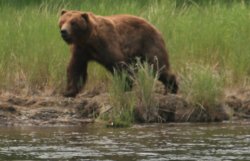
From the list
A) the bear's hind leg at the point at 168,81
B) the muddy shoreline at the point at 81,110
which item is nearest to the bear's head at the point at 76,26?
the muddy shoreline at the point at 81,110

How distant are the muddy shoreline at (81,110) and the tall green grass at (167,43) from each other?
2.05 feet

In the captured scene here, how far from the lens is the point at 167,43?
13.1 meters

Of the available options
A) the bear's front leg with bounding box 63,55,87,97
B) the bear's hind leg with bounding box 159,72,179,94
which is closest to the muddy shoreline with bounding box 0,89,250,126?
the bear's front leg with bounding box 63,55,87,97

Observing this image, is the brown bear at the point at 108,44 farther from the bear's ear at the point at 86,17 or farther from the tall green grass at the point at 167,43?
the tall green grass at the point at 167,43

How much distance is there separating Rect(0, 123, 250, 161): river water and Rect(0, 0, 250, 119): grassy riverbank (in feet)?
3.28

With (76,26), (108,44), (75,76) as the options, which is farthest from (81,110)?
(76,26)

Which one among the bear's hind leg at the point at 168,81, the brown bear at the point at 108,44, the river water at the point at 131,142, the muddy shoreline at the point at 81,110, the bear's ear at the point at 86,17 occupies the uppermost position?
the bear's ear at the point at 86,17

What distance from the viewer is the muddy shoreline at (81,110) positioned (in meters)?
10.8

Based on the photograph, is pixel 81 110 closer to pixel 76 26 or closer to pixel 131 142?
pixel 76 26

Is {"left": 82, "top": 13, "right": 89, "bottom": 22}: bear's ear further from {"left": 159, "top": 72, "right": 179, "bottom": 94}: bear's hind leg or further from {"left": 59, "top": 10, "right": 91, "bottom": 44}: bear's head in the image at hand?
{"left": 159, "top": 72, "right": 179, "bottom": 94}: bear's hind leg

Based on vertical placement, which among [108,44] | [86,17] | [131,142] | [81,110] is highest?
[86,17]

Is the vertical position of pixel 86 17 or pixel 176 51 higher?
pixel 86 17

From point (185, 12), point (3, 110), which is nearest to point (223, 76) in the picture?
point (3, 110)

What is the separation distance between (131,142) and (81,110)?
2.09 metres
